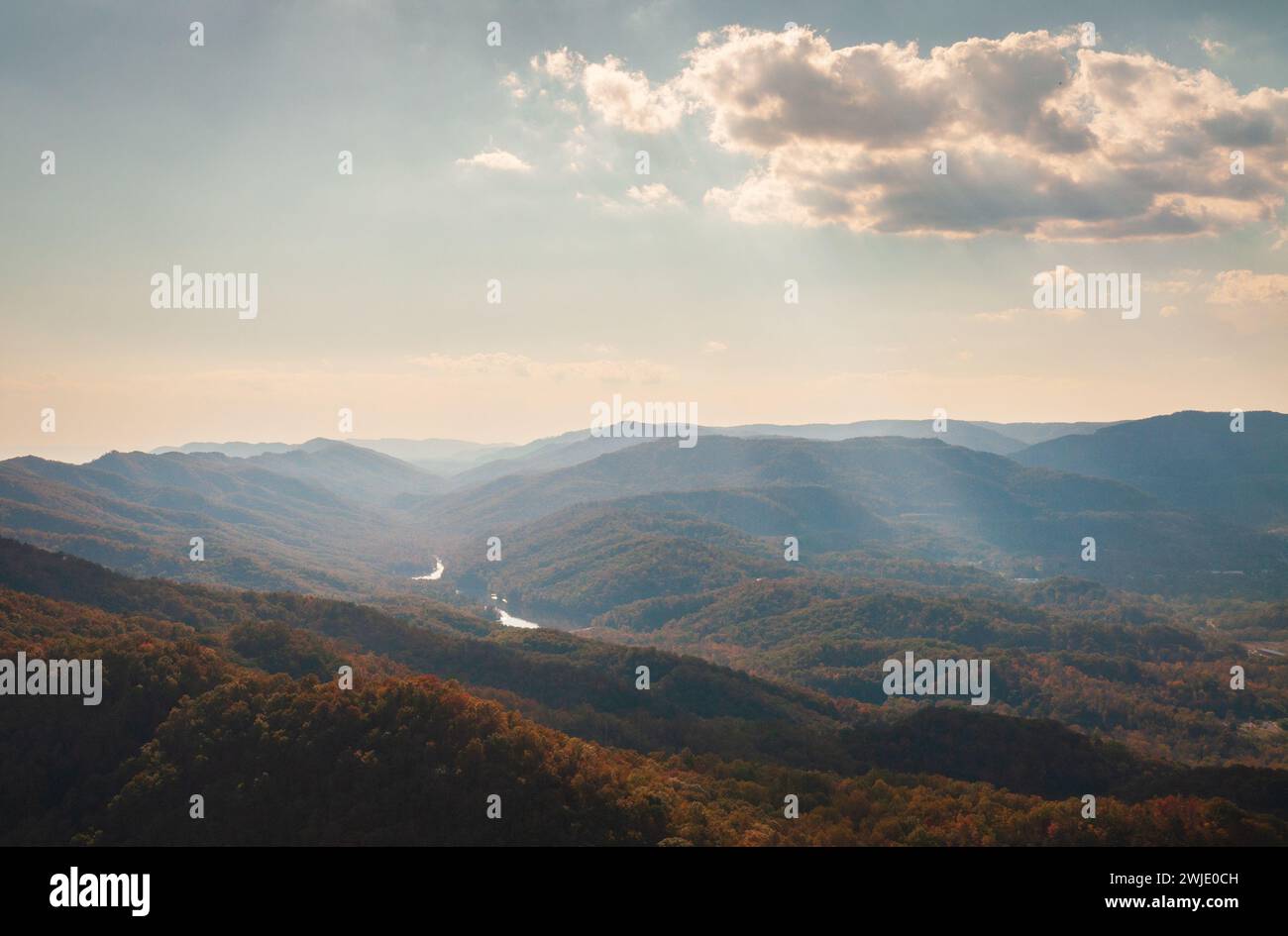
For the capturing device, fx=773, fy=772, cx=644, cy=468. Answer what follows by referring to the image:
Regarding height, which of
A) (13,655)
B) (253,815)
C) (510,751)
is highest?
(13,655)

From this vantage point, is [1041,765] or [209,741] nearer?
[209,741]

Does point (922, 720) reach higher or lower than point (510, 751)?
lower
